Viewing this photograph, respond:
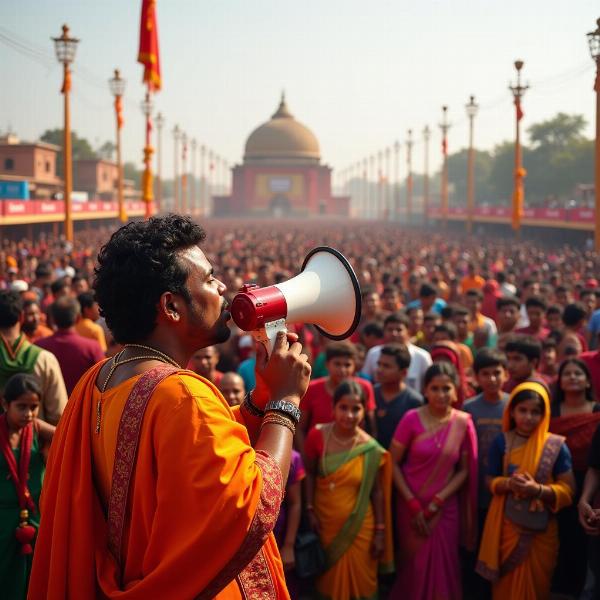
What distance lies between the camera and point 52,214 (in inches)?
1147

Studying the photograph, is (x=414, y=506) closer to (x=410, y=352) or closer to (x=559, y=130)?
(x=410, y=352)

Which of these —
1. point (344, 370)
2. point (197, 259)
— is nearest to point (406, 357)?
point (344, 370)

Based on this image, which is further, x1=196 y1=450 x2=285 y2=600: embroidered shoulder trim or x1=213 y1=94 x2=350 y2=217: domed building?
x1=213 y1=94 x2=350 y2=217: domed building

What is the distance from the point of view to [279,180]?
7531 cm

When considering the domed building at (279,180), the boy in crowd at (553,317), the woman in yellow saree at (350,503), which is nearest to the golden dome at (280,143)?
the domed building at (279,180)

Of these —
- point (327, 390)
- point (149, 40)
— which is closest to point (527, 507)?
point (327, 390)

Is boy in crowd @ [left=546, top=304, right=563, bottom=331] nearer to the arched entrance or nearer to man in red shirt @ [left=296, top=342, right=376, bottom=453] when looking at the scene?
man in red shirt @ [left=296, top=342, right=376, bottom=453]

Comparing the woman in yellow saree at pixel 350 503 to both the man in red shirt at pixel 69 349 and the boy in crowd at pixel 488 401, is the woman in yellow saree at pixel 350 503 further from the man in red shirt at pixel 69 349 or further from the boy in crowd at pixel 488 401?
the man in red shirt at pixel 69 349

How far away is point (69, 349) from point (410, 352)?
2.45 m

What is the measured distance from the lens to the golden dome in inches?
3046

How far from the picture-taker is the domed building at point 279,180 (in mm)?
74750

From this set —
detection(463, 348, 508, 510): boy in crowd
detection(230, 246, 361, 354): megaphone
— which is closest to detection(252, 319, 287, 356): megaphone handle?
detection(230, 246, 361, 354): megaphone

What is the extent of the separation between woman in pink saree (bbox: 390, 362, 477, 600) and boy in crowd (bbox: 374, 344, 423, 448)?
65cm

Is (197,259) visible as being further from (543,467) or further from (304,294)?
(543,467)
